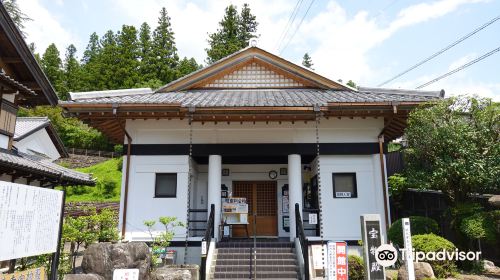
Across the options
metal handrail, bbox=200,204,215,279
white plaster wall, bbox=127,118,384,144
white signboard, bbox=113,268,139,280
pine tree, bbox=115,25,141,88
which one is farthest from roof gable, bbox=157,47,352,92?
pine tree, bbox=115,25,141,88

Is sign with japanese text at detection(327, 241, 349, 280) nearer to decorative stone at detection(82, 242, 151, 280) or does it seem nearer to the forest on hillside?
decorative stone at detection(82, 242, 151, 280)

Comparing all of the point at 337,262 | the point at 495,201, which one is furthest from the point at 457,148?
the point at 337,262

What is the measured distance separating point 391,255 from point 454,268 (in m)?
3.21

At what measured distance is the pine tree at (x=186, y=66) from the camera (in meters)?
45.1

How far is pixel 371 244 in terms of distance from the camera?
7508 millimetres

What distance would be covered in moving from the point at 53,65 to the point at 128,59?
44.7 ft

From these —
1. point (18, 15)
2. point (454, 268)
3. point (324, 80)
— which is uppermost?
point (18, 15)

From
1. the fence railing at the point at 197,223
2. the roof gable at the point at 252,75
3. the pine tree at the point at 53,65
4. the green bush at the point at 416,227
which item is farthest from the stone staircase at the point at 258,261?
the pine tree at the point at 53,65

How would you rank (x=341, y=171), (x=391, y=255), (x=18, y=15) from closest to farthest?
(x=391, y=255)
(x=341, y=171)
(x=18, y=15)

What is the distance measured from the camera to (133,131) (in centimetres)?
1291

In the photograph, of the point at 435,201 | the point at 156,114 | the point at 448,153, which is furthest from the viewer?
the point at 435,201

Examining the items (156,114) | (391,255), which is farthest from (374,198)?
(156,114)

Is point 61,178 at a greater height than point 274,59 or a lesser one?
lesser

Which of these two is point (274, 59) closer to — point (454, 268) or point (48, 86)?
point (48, 86)
